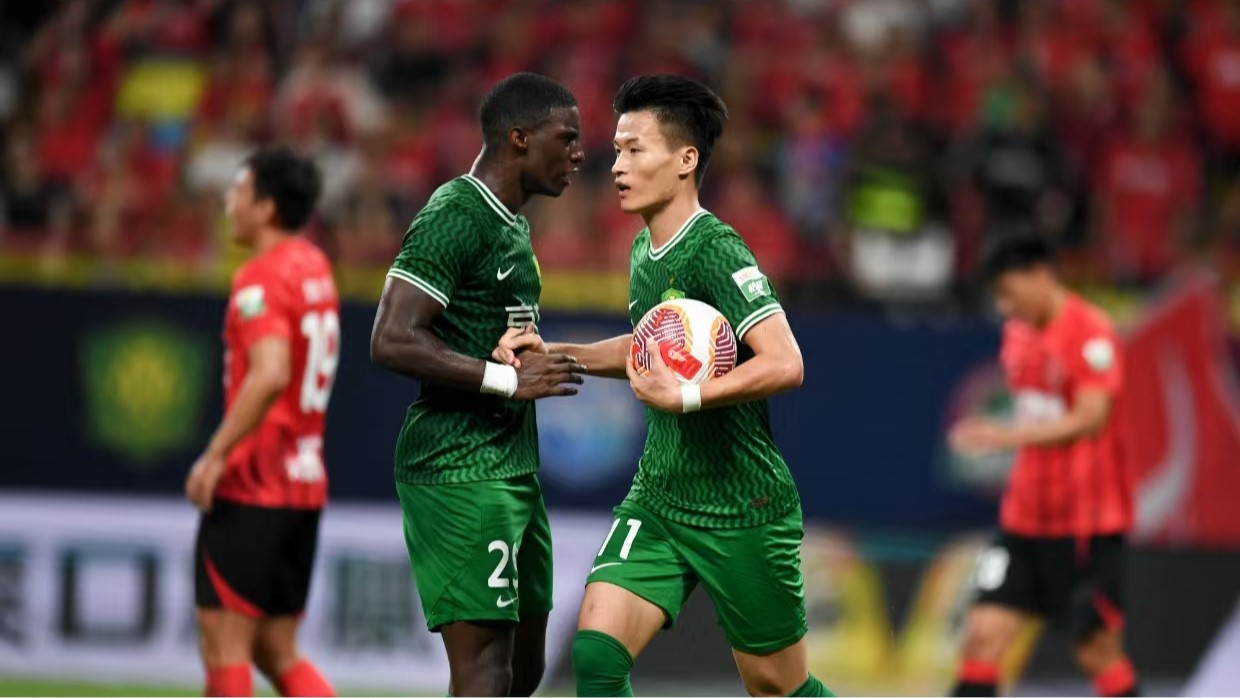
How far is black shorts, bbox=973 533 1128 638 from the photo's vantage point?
308 inches

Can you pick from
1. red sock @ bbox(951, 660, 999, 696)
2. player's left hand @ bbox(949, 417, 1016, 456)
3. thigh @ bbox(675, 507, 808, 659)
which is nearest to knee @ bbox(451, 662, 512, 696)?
thigh @ bbox(675, 507, 808, 659)

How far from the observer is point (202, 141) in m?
11.6

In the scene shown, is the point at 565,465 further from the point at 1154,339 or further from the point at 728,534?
the point at 728,534

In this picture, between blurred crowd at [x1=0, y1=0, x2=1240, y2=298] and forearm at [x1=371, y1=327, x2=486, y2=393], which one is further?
blurred crowd at [x1=0, y1=0, x2=1240, y2=298]

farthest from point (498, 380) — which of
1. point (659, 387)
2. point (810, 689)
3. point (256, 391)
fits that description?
point (256, 391)

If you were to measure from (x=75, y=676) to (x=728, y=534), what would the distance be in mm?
4950

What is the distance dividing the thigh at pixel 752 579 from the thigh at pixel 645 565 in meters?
0.05

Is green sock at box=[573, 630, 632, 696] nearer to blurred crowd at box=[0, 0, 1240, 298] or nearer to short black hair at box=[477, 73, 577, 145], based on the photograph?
short black hair at box=[477, 73, 577, 145]

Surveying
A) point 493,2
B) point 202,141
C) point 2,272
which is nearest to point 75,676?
point 2,272

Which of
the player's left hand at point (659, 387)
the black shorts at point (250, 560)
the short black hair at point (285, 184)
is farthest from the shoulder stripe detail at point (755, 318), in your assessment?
the short black hair at point (285, 184)

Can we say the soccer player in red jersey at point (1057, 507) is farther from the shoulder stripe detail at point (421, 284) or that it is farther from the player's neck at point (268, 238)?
the shoulder stripe detail at point (421, 284)

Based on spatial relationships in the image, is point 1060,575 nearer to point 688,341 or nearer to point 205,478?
point 688,341

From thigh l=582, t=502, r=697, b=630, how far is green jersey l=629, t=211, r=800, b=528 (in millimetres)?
74

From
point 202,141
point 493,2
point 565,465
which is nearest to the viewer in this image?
point 565,465
